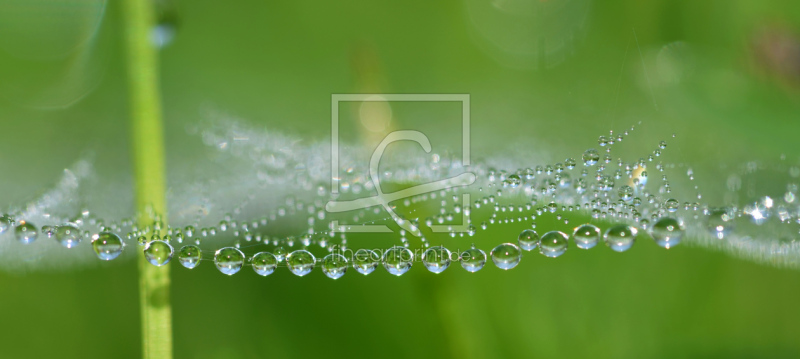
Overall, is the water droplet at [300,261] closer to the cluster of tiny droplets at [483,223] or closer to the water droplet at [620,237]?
the cluster of tiny droplets at [483,223]

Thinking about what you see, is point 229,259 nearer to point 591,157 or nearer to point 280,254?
point 280,254

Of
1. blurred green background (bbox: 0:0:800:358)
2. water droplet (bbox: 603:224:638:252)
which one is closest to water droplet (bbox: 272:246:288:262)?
blurred green background (bbox: 0:0:800:358)

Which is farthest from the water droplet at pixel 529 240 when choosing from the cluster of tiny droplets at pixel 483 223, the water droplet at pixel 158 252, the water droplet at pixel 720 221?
the water droplet at pixel 158 252

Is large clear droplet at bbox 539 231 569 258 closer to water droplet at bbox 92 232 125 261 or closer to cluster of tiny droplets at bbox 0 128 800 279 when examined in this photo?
cluster of tiny droplets at bbox 0 128 800 279

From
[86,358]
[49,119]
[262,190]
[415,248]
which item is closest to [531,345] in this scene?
[415,248]

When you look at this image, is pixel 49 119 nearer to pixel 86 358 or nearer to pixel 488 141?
pixel 86 358

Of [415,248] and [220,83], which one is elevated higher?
[220,83]

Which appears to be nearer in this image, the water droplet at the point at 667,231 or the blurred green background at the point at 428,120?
the water droplet at the point at 667,231
